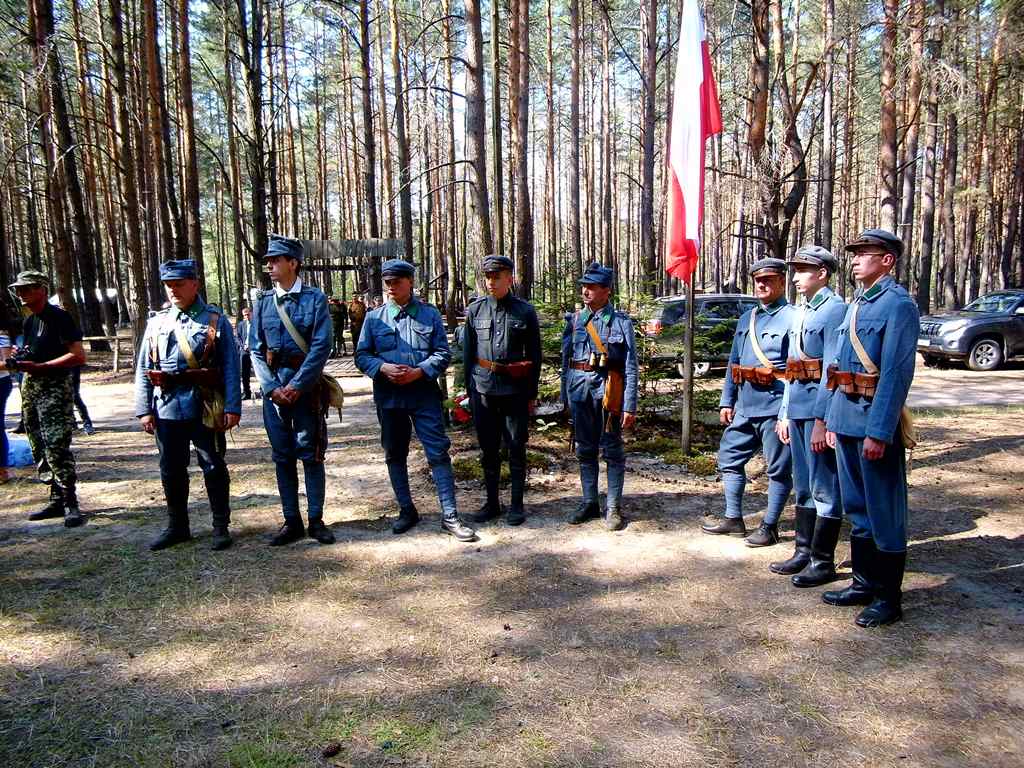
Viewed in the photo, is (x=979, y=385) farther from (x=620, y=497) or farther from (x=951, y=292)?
(x=951, y=292)

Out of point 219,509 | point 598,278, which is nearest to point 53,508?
point 219,509

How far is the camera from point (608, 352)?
5207 mm

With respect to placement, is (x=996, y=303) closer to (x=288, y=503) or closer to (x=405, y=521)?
(x=405, y=521)

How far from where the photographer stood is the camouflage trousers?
18.1 feet

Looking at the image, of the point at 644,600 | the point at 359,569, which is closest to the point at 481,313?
the point at 359,569

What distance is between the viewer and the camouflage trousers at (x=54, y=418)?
5520mm

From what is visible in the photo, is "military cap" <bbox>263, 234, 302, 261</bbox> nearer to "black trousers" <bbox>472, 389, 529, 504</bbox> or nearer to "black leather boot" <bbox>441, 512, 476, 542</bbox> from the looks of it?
"black trousers" <bbox>472, 389, 529, 504</bbox>

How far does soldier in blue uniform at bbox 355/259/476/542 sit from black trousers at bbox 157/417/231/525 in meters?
1.18

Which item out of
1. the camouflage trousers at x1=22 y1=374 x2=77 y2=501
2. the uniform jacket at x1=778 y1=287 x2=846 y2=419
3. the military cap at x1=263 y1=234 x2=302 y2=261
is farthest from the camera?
the camouflage trousers at x1=22 y1=374 x2=77 y2=501

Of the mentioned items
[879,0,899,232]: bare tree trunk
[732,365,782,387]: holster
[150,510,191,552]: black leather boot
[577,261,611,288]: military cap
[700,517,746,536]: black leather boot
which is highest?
[879,0,899,232]: bare tree trunk

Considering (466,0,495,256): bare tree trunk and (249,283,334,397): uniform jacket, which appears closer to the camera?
(249,283,334,397): uniform jacket

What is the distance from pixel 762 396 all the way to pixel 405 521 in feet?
9.31

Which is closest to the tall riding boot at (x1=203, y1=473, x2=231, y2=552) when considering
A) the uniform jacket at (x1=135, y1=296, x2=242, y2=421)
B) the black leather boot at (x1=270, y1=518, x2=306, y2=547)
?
the black leather boot at (x1=270, y1=518, x2=306, y2=547)

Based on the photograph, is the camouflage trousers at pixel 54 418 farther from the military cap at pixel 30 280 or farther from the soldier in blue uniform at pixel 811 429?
the soldier in blue uniform at pixel 811 429
